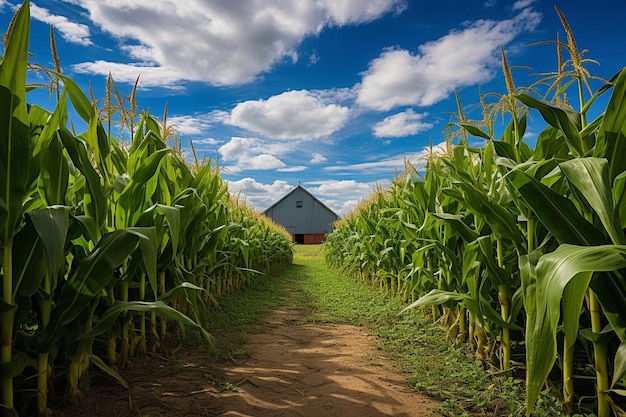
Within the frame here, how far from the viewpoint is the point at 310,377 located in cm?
237

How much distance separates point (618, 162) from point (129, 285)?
2.54 metres

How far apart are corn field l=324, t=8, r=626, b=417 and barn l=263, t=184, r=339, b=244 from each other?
26.8 metres

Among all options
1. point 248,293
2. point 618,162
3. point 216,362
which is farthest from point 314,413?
point 248,293

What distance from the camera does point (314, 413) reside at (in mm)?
1874

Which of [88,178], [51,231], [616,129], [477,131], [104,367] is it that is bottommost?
[104,367]

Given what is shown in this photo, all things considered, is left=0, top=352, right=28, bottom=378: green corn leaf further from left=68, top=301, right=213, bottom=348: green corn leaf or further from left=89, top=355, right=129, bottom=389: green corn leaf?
left=89, top=355, right=129, bottom=389: green corn leaf

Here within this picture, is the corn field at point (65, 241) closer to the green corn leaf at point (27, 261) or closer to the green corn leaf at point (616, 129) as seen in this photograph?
the green corn leaf at point (27, 261)

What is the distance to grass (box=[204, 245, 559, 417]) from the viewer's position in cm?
199

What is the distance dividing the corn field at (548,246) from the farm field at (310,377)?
0.89 feet

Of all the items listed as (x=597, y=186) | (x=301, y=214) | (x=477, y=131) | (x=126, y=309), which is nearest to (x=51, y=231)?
(x=126, y=309)

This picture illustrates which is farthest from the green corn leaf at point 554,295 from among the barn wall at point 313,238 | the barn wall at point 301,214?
the barn wall at point 313,238

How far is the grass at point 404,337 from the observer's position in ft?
6.52

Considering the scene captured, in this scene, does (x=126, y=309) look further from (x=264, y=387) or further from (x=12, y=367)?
(x=264, y=387)

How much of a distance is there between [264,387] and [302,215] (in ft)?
91.8
